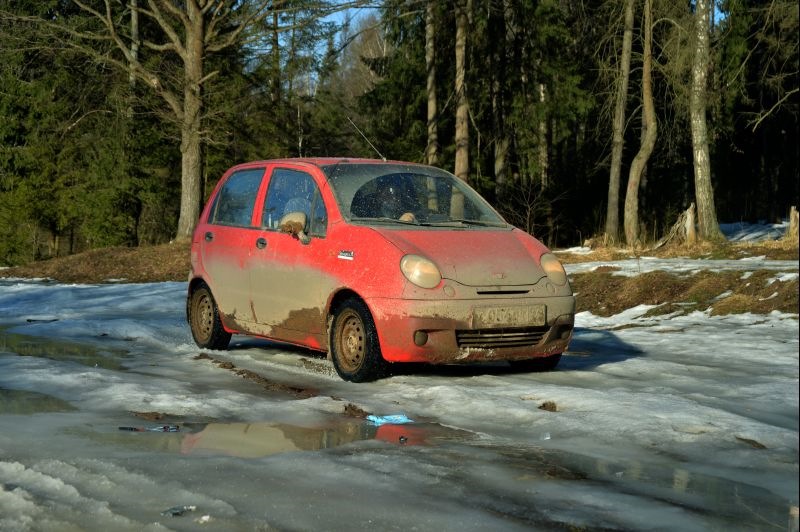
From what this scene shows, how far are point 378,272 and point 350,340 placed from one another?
62cm

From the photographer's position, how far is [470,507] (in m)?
4.64

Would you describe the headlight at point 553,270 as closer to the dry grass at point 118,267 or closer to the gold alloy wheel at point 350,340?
the gold alloy wheel at point 350,340

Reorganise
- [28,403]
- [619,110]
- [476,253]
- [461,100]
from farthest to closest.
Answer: [619,110], [461,100], [476,253], [28,403]

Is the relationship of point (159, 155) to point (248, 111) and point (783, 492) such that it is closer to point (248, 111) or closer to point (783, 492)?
point (248, 111)

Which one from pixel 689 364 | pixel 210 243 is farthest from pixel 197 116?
pixel 689 364

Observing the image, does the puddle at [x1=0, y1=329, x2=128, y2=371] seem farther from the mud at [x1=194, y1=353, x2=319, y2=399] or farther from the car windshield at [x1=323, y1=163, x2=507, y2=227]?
the car windshield at [x1=323, y1=163, x2=507, y2=227]

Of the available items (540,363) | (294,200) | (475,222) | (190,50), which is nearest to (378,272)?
(475,222)

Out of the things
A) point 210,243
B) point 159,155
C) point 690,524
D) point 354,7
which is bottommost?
point 690,524

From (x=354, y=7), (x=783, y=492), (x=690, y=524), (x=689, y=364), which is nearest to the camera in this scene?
(x=690, y=524)

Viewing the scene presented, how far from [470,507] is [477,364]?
15.7 ft

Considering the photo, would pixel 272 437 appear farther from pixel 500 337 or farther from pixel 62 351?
pixel 62 351

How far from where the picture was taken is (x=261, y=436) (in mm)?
6156

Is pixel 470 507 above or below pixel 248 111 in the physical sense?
below

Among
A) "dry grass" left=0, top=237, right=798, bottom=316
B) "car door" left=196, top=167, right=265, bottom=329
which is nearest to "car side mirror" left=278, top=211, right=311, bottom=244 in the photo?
"car door" left=196, top=167, right=265, bottom=329
